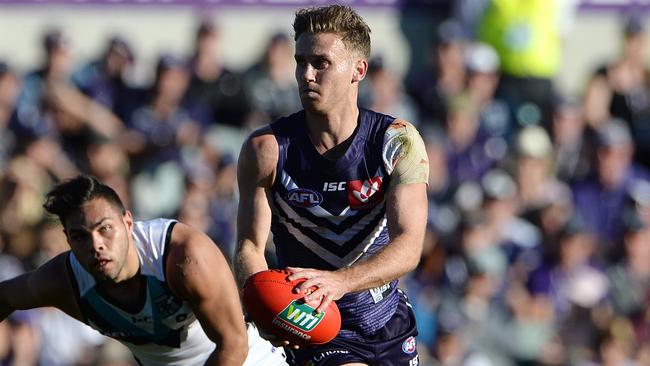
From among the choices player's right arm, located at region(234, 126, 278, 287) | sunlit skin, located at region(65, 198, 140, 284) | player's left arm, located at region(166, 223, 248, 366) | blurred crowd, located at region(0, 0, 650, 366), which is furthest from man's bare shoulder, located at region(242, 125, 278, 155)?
blurred crowd, located at region(0, 0, 650, 366)

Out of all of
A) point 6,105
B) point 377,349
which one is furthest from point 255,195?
point 6,105

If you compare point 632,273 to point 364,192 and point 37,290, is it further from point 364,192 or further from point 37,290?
point 37,290

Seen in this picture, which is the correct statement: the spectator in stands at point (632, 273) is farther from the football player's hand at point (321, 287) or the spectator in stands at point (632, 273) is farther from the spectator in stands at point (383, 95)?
the football player's hand at point (321, 287)

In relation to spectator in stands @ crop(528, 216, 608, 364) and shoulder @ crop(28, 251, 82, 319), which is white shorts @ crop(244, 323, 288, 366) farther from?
spectator in stands @ crop(528, 216, 608, 364)

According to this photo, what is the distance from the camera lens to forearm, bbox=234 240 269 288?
21.3 feet

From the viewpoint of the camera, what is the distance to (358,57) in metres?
6.53

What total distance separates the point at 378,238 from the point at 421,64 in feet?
21.2

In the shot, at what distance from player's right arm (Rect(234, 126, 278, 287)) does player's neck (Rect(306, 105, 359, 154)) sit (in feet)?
0.62

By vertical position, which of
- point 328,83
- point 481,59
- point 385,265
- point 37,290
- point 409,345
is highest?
point 328,83

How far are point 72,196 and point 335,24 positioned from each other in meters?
1.46

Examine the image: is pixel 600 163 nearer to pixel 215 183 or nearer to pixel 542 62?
pixel 542 62

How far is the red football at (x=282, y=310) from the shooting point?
6078mm

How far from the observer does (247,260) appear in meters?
6.53

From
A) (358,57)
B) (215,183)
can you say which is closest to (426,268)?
(215,183)
